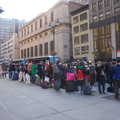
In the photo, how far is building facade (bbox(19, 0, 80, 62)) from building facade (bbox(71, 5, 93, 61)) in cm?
498

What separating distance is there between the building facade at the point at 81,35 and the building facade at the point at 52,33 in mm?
4981

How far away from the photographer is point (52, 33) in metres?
53.3

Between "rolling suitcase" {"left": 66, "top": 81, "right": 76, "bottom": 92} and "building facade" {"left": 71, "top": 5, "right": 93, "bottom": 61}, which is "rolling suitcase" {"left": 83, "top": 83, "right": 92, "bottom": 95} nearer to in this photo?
"rolling suitcase" {"left": 66, "top": 81, "right": 76, "bottom": 92}

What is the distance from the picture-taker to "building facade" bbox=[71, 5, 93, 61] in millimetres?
42016

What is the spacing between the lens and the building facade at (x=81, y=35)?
138ft

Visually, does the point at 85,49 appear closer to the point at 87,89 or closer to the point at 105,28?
the point at 105,28

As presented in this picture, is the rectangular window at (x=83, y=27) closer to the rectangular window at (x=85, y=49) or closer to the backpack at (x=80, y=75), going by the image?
the rectangular window at (x=85, y=49)

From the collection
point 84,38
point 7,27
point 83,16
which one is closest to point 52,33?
point 83,16

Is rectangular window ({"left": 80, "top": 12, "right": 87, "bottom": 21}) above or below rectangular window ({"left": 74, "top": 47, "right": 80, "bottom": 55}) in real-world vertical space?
above

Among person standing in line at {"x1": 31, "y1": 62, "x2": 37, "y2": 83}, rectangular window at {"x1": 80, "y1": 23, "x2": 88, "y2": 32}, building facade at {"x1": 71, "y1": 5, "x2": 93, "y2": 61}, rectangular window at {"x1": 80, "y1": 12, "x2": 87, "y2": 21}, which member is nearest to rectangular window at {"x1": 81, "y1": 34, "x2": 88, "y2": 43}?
building facade at {"x1": 71, "y1": 5, "x2": 93, "y2": 61}

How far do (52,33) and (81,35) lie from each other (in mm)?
13399

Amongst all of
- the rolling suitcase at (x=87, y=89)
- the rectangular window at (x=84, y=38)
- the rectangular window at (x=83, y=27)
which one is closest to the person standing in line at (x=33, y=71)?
the rolling suitcase at (x=87, y=89)

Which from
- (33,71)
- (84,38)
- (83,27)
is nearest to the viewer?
(33,71)

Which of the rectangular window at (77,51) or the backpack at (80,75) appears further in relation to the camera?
the rectangular window at (77,51)
